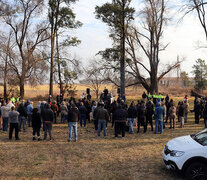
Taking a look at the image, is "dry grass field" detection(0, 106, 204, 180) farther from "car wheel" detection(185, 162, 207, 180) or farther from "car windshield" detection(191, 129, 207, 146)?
"car windshield" detection(191, 129, 207, 146)

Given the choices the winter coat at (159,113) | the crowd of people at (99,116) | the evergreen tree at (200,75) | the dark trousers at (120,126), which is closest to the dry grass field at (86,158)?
the dark trousers at (120,126)

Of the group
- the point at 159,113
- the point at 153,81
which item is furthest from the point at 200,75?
the point at 159,113

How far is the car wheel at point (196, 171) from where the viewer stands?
18.8 feet

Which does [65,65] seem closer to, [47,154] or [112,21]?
[112,21]

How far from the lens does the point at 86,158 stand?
8.30 m

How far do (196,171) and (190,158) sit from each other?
0.35 metres

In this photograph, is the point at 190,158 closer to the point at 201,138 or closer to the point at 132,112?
the point at 201,138

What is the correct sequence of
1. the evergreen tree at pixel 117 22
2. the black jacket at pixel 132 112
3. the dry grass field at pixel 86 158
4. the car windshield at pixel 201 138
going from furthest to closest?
the evergreen tree at pixel 117 22, the black jacket at pixel 132 112, the dry grass field at pixel 86 158, the car windshield at pixel 201 138

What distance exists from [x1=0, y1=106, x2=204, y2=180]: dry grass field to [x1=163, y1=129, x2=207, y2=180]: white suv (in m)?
0.62

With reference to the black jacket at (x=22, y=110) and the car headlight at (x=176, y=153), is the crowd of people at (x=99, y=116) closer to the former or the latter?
the black jacket at (x=22, y=110)

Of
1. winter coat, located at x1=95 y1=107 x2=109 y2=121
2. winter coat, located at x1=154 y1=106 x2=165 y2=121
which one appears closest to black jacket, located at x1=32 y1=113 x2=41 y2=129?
winter coat, located at x1=95 y1=107 x2=109 y2=121

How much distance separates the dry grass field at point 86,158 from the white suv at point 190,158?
623 millimetres

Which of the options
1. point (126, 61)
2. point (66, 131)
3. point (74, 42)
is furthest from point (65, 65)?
point (66, 131)

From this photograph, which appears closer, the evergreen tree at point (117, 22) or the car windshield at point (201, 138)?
the car windshield at point (201, 138)
